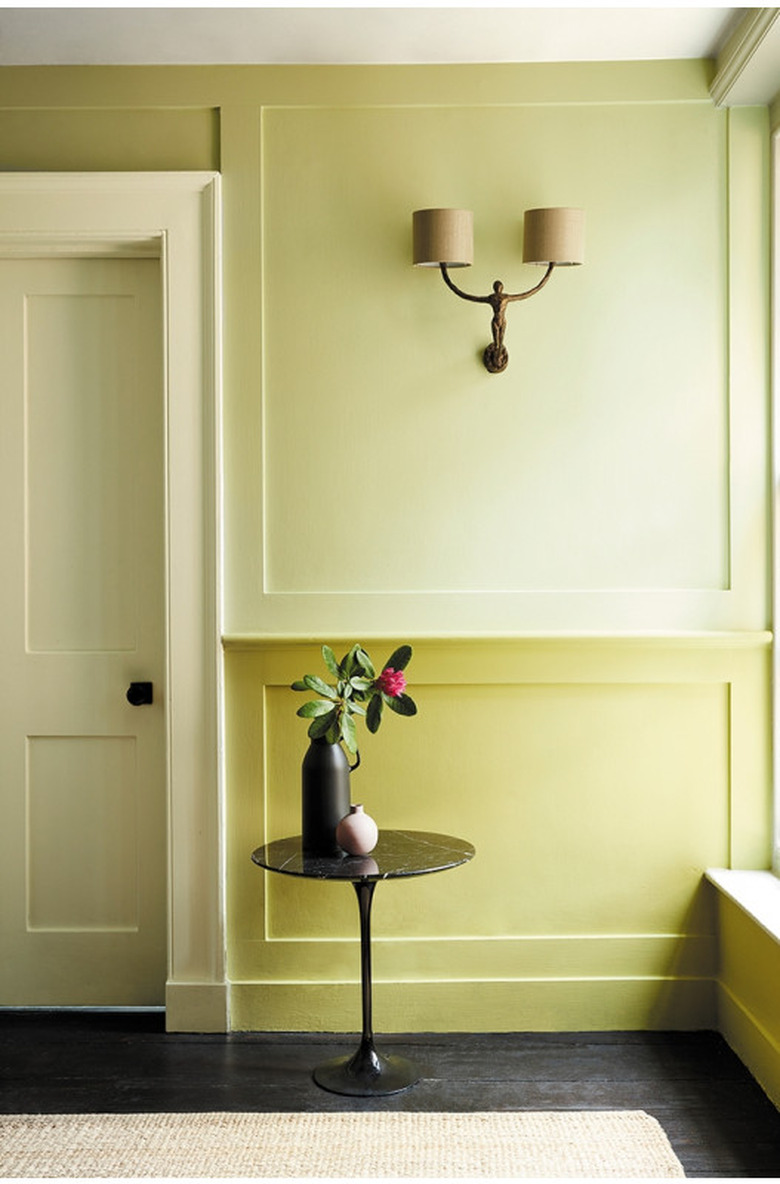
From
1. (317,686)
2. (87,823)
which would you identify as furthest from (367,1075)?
(87,823)

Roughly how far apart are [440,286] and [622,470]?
713 millimetres

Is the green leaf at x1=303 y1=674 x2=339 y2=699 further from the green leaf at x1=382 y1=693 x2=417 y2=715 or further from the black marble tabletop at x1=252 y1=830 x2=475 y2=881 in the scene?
the black marble tabletop at x1=252 y1=830 x2=475 y2=881

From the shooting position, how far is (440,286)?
3.42 m

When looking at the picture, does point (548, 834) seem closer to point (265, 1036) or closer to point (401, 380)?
point (265, 1036)

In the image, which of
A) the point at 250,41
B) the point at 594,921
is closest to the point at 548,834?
the point at 594,921

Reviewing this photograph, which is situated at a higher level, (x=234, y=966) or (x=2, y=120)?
(x=2, y=120)

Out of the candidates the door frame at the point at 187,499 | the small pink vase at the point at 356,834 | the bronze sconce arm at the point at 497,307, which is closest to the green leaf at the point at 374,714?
the small pink vase at the point at 356,834

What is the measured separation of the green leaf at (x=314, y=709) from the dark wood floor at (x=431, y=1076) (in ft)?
2.95

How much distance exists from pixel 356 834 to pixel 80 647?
108cm

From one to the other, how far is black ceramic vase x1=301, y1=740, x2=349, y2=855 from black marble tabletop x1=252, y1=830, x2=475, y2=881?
0.17ft

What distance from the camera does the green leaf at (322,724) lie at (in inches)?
120

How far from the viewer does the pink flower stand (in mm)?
3049

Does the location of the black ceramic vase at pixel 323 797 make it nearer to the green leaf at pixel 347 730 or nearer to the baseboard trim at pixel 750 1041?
the green leaf at pixel 347 730

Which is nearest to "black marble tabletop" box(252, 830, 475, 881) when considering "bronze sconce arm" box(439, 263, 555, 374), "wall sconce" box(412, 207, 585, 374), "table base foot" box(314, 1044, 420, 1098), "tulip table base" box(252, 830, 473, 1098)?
"tulip table base" box(252, 830, 473, 1098)
